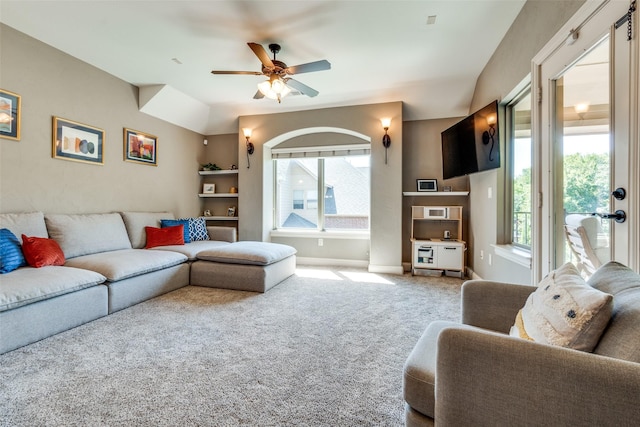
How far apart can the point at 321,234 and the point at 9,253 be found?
147 inches

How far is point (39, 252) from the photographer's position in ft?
8.25

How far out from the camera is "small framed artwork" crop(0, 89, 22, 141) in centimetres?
268

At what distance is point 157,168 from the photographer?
441 cm

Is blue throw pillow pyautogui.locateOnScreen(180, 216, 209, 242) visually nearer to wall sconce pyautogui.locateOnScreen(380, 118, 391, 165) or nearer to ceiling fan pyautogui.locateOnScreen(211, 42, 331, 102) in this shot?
ceiling fan pyautogui.locateOnScreen(211, 42, 331, 102)

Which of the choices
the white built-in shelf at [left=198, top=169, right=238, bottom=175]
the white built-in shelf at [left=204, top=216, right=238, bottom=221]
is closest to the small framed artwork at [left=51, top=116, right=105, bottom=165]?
the white built-in shelf at [left=198, top=169, right=238, bottom=175]

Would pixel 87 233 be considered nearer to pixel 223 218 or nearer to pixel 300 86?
pixel 223 218

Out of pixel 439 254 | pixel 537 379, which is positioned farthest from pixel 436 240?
pixel 537 379

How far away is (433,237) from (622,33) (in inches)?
132

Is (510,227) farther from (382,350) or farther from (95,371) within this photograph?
(95,371)

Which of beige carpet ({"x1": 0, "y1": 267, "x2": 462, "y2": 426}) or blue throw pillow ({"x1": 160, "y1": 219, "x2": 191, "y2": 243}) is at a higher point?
blue throw pillow ({"x1": 160, "y1": 219, "x2": 191, "y2": 243})

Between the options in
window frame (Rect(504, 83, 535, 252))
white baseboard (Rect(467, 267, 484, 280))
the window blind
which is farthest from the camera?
the window blind

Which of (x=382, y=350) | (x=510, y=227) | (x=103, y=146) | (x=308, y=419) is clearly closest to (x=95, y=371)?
(x=308, y=419)

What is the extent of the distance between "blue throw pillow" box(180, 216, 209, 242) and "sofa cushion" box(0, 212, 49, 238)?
5.54 feet

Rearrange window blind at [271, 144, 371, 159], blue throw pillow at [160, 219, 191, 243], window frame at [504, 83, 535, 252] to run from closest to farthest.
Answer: window frame at [504, 83, 535, 252], blue throw pillow at [160, 219, 191, 243], window blind at [271, 144, 371, 159]
